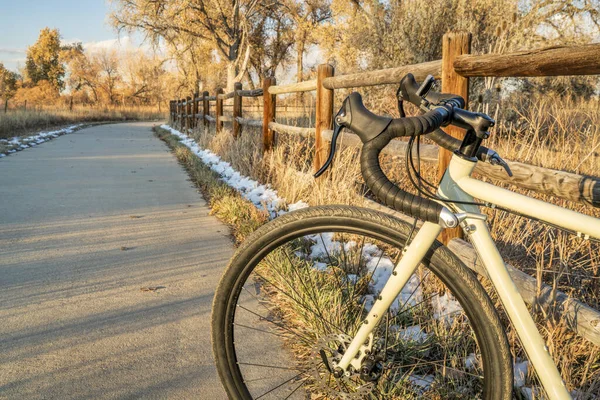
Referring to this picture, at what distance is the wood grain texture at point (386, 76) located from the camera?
3615 millimetres

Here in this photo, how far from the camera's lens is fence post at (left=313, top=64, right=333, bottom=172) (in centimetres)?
564

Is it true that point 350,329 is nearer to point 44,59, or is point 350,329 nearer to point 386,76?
point 386,76

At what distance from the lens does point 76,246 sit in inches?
178

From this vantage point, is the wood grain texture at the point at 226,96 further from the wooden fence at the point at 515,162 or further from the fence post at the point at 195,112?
the wooden fence at the point at 515,162

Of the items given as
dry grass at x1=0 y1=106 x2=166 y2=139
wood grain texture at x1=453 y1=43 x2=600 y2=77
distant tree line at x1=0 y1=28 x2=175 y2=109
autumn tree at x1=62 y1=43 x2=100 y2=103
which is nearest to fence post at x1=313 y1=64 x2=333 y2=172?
wood grain texture at x1=453 y1=43 x2=600 y2=77

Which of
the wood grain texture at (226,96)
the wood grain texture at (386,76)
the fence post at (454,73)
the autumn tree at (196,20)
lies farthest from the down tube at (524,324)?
the autumn tree at (196,20)

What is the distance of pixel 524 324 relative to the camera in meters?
1.43

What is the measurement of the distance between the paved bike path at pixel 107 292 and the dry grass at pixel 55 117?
11.0m

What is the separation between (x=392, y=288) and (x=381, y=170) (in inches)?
18.6

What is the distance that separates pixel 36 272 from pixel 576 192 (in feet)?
11.8

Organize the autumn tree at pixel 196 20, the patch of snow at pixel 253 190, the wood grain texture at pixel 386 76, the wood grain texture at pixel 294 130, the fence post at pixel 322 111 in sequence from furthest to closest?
the autumn tree at pixel 196 20, the wood grain texture at pixel 294 130, the fence post at pixel 322 111, the patch of snow at pixel 253 190, the wood grain texture at pixel 386 76

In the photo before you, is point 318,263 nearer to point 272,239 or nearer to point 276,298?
point 276,298

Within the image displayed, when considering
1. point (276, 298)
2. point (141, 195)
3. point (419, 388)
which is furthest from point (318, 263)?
point (141, 195)

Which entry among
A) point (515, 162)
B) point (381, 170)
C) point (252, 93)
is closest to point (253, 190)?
point (252, 93)
